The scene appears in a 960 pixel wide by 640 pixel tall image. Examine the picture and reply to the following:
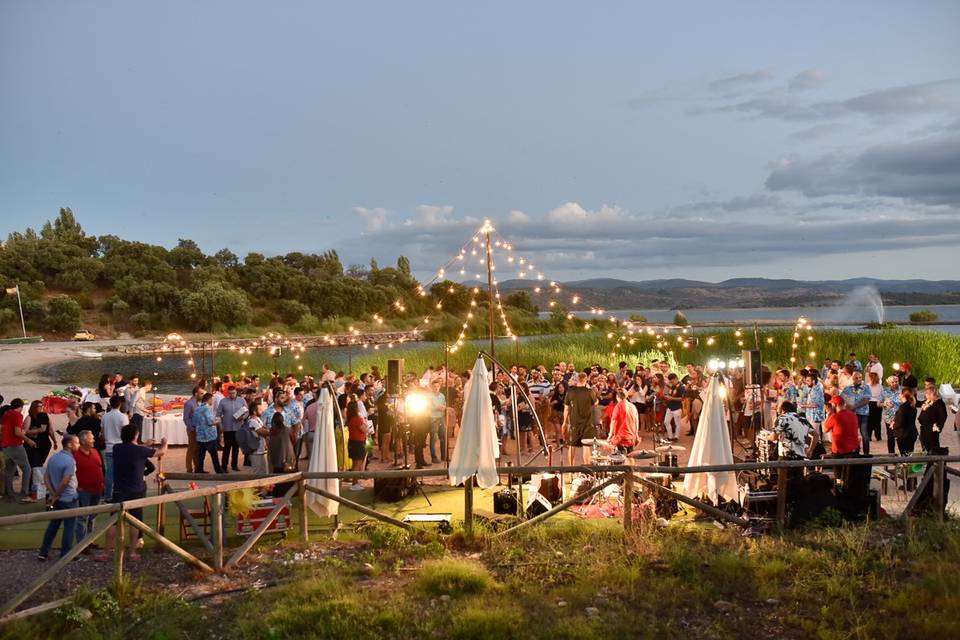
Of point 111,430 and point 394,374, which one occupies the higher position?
point 394,374

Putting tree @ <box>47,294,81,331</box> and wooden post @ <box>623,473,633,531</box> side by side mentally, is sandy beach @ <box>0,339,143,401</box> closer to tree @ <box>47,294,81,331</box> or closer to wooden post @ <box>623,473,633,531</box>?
tree @ <box>47,294,81,331</box>

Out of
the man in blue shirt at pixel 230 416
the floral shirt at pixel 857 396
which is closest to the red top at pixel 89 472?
the man in blue shirt at pixel 230 416

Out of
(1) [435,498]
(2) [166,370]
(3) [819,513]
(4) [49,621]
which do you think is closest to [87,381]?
(2) [166,370]

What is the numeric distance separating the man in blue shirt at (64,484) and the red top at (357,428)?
5106 millimetres

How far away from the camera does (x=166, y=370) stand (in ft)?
151

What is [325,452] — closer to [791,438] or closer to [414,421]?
[414,421]

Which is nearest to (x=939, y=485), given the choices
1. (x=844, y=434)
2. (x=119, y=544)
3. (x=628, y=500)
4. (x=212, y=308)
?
(x=844, y=434)

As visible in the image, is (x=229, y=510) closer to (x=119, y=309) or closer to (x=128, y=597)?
(x=128, y=597)

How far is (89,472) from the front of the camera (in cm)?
886

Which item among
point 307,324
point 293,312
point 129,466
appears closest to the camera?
point 129,466

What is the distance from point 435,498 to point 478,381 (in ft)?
12.0

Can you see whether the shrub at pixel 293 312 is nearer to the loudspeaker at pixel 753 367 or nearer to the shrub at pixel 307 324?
the shrub at pixel 307 324

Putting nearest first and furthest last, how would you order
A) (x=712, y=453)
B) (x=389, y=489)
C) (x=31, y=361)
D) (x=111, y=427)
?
(x=712, y=453), (x=111, y=427), (x=389, y=489), (x=31, y=361)

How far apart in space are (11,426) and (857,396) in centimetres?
1456
